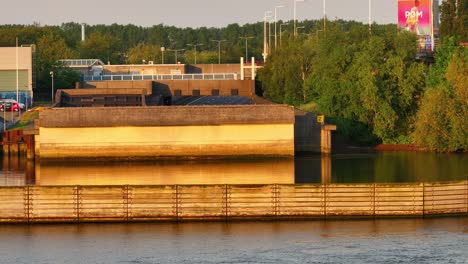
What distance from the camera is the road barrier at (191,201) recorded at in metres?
53.5

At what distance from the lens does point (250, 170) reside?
267ft

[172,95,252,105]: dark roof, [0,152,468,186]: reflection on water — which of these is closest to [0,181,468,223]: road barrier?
[0,152,468,186]: reflection on water

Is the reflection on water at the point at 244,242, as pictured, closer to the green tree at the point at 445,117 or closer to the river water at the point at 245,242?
the river water at the point at 245,242

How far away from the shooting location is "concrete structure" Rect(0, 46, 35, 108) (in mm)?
138125

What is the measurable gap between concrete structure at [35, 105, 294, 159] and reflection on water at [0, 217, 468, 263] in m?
38.4

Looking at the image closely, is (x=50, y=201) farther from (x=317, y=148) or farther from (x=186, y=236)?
(x=317, y=148)

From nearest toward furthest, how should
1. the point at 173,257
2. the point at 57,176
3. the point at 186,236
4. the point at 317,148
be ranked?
the point at 173,257
the point at 186,236
the point at 57,176
the point at 317,148

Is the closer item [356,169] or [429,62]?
[356,169]

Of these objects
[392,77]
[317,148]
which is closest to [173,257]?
[317,148]

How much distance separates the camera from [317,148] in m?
96.2

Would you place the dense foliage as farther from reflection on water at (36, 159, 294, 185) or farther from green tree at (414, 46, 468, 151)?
reflection on water at (36, 159, 294, 185)

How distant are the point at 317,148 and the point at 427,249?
159ft

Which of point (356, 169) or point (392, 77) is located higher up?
point (392, 77)

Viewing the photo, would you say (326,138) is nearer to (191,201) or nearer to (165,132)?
(165,132)
